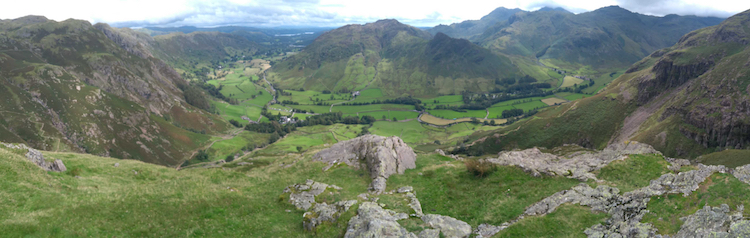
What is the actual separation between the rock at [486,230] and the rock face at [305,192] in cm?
1903

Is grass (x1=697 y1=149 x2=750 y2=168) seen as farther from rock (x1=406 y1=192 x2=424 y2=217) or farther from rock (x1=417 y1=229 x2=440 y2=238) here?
rock (x1=417 y1=229 x2=440 y2=238)

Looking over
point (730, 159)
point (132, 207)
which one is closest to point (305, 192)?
point (132, 207)

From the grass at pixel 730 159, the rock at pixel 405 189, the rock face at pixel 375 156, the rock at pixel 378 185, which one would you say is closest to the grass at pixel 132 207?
the rock at pixel 378 185

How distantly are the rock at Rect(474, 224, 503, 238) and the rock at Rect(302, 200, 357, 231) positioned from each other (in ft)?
43.5

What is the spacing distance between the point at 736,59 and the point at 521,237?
206 m

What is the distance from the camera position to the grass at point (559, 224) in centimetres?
2545

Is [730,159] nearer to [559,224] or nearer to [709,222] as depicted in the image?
[709,222]

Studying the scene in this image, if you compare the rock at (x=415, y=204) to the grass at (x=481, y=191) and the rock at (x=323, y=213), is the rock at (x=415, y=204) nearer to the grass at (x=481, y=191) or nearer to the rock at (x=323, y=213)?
the grass at (x=481, y=191)

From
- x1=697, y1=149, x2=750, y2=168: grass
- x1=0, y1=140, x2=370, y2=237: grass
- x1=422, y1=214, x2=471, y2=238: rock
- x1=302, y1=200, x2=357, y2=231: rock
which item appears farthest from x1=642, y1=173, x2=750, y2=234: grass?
x1=697, y1=149, x2=750, y2=168: grass

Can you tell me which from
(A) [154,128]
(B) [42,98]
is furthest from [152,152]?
(B) [42,98]

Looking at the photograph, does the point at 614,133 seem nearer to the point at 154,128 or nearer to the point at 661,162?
the point at 661,162

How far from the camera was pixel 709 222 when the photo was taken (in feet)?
64.6

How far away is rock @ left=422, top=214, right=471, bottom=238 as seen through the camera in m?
27.6

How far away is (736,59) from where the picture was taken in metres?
145
